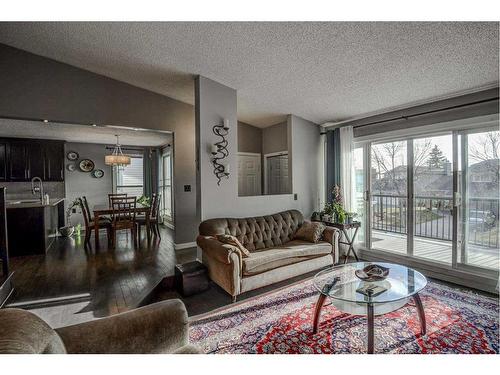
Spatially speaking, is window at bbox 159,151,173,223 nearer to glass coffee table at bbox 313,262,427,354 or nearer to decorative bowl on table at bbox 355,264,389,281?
glass coffee table at bbox 313,262,427,354

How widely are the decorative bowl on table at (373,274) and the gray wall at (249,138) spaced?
12.4 ft

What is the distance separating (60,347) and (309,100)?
12.7ft

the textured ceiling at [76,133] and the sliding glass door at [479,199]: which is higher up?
the textured ceiling at [76,133]

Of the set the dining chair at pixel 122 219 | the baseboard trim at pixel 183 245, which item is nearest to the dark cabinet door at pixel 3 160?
the dining chair at pixel 122 219

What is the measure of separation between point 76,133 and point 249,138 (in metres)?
3.85

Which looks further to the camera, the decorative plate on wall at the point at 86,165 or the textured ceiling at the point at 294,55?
the decorative plate on wall at the point at 86,165

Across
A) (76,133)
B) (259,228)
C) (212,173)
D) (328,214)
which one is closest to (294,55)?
(212,173)

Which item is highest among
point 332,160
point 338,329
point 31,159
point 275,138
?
point 275,138

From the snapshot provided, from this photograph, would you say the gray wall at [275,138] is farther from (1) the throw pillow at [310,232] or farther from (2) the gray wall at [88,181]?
(2) the gray wall at [88,181]

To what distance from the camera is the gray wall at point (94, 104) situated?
129 inches

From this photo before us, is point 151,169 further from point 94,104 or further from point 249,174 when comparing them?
point 94,104

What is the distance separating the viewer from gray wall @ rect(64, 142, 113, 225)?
21.5ft

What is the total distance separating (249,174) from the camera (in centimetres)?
557

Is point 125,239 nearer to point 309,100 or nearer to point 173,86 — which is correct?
point 173,86
